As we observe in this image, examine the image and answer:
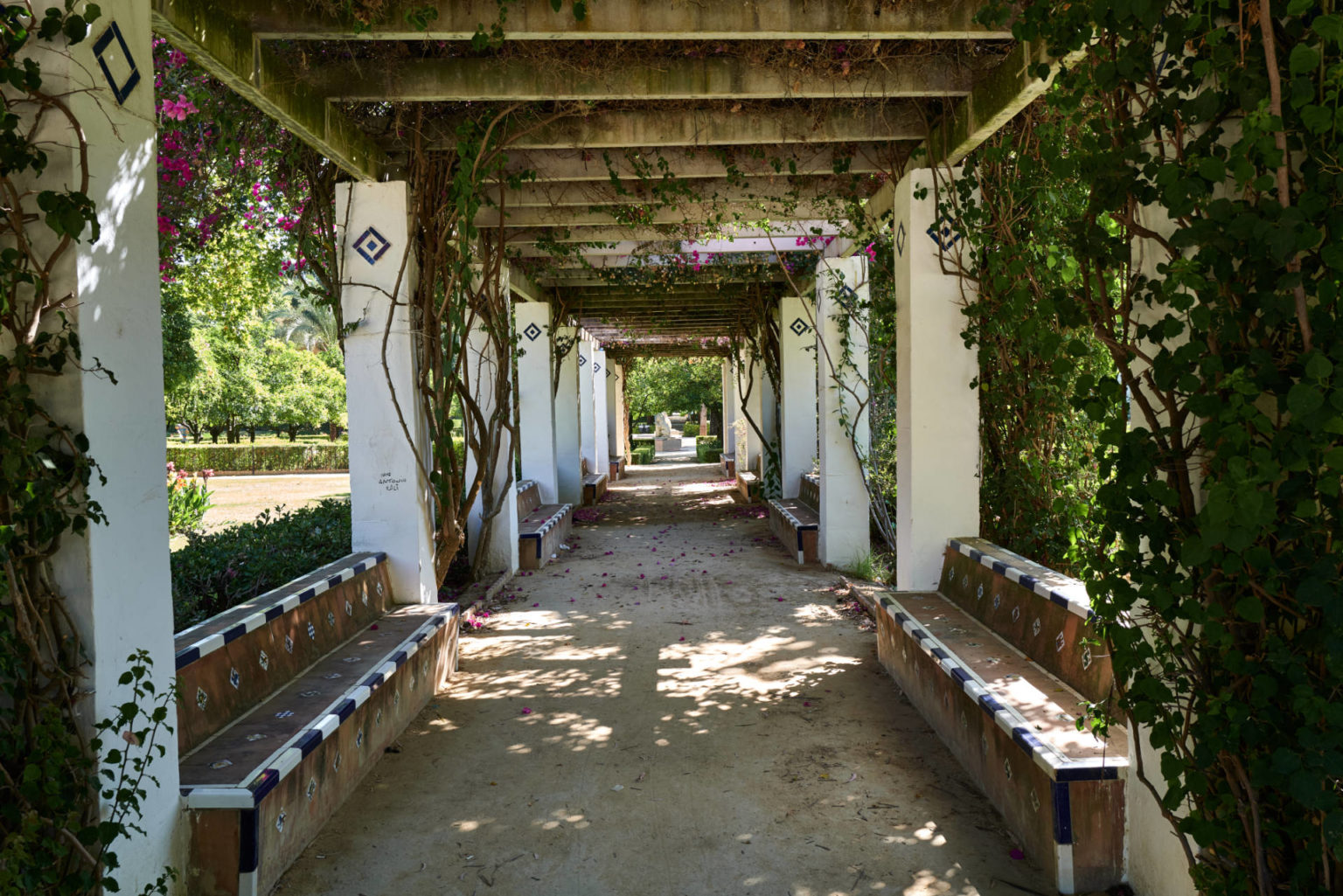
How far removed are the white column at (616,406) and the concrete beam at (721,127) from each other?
1567 centimetres

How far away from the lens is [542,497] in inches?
471

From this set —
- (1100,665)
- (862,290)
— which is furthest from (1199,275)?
(862,290)

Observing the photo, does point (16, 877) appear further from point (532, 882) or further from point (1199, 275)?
point (1199, 275)

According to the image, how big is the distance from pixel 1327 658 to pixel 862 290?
7399 mm

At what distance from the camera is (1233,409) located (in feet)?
6.23

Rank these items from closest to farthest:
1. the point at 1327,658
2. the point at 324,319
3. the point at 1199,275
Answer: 1. the point at 1327,658
2. the point at 1199,275
3. the point at 324,319

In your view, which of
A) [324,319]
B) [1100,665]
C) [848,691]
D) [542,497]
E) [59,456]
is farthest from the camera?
[324,319]

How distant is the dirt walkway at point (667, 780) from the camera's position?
3.19 metres

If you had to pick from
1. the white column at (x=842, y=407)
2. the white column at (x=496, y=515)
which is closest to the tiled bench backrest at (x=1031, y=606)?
the white column at (x=842, y=407)

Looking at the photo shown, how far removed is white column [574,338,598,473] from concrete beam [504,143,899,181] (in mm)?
9475

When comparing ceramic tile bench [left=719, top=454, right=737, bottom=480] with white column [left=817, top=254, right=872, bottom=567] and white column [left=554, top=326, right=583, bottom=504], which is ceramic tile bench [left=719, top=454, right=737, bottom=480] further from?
white column [left=817, top=254, right=872, bottom=567]

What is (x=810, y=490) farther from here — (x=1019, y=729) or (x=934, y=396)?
(x=1019, y=729)

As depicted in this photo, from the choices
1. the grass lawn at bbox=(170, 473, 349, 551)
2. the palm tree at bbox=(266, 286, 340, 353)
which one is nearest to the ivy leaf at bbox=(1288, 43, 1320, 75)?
the grass lawn at bbox=(170, 473, 349, 551)

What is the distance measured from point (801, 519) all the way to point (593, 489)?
6453mm
